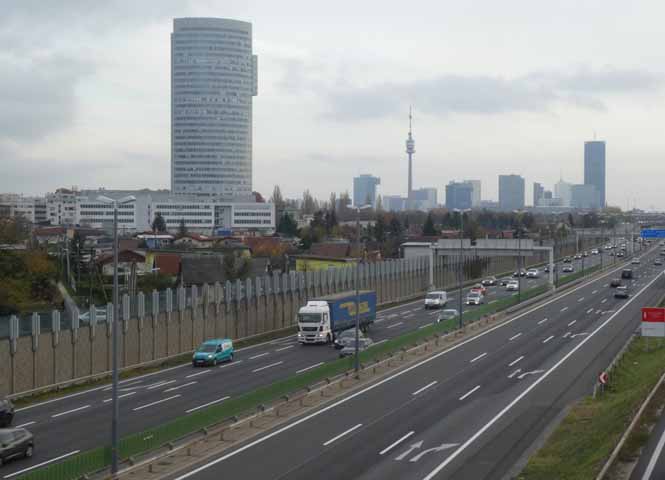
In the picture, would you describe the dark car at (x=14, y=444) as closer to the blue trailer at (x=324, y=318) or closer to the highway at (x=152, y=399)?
the highway at (x=152, y=399)

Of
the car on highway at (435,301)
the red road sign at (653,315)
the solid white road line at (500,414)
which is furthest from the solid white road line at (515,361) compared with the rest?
the car on highway at (435,301)

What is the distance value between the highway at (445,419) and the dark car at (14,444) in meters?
5.03

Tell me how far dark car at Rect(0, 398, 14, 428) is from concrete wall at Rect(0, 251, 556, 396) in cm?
661

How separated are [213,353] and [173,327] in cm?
504

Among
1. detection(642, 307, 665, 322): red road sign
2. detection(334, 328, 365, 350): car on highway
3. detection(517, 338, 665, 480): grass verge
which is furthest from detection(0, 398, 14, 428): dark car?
detection(642, 307, 665, 322): red road sign

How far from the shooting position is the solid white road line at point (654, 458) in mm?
19539

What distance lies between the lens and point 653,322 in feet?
144

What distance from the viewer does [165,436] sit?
925 inches

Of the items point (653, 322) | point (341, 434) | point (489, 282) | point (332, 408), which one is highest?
point (653, 322)

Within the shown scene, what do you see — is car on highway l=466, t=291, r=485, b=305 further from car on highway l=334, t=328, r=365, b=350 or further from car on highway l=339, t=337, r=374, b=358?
car on highway l=339, t=337, r=374, b=358

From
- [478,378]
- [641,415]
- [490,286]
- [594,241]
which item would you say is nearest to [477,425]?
[641,415]

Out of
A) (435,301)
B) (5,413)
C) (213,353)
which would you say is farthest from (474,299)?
(5,413)

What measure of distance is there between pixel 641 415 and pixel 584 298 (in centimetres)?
5639

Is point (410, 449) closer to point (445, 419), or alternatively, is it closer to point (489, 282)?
point (445, 419)
